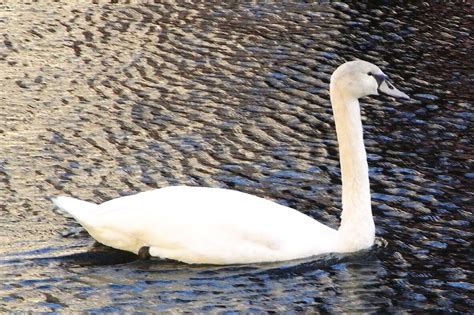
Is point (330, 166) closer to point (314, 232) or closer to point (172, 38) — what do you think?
Answer: point (314, 232)

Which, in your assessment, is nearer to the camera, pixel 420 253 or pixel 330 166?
pixel 420 253

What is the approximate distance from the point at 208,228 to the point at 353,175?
1496mm

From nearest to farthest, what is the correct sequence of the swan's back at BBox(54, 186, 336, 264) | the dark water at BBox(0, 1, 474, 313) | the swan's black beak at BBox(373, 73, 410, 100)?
the dark water at BBox(0, 1, 474, 313) → the swan's back at BBox(54, 186, 336, 264) → the swan's black beak at BBox(373, 73, 410, 100)

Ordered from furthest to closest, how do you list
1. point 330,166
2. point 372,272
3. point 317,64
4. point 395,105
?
point 317,64 → point 395,105 → point 330,166 → point 372,272

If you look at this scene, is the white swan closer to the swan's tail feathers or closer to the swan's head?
the swan's tail feathers

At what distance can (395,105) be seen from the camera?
57.2 ft

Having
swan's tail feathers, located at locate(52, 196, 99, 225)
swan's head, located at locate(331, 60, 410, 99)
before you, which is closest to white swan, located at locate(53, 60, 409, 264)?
swan's tail feathers, located at locate(52, 196, 99, 225)

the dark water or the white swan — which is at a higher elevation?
the white swan

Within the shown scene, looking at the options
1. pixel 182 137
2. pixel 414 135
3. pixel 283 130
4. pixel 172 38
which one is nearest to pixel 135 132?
pixel 182 137

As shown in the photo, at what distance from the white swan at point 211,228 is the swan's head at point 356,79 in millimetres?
1088

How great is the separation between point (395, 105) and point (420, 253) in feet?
19.8

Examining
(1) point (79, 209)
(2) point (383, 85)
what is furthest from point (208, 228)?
(2) point (383, 85)

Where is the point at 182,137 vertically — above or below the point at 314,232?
below

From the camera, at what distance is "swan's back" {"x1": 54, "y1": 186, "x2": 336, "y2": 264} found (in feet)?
36.2
